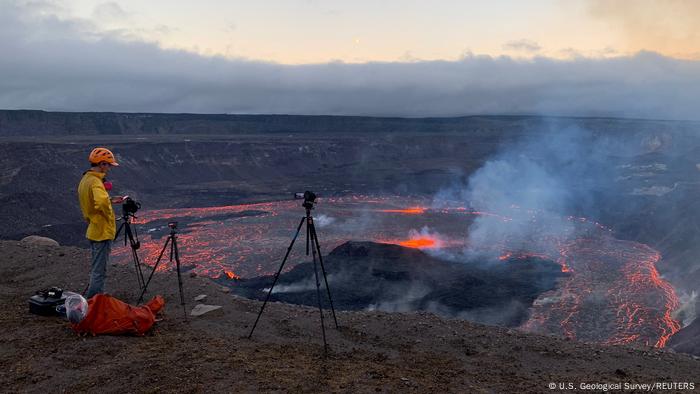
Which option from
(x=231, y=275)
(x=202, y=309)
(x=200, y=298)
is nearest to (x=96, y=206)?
(x=202, y=309)

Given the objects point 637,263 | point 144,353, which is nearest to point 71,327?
point 144,353

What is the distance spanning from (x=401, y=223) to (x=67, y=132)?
332 ft

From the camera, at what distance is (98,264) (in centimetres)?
780

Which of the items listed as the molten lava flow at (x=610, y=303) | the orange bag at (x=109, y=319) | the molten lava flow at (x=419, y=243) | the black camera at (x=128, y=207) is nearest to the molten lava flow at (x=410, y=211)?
the molten lava flow at (x=419, y=243)

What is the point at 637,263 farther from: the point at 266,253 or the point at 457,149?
the point at 457,149

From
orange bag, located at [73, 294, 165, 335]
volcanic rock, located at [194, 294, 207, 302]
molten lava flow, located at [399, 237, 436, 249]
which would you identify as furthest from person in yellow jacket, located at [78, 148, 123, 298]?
molten lava flow, located at [399, 237, 436, 249]

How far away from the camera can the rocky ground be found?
5.83 meters

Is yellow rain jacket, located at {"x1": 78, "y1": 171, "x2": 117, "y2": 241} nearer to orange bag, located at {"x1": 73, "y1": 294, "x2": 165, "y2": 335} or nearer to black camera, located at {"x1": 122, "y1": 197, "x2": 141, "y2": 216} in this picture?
black camera, located at {"x1": 122, "y1": 197, "x2": 141, "y2": 216}

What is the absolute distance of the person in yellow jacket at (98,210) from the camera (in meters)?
7.40

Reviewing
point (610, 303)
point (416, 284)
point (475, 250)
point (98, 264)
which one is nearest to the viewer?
point (98, 264)

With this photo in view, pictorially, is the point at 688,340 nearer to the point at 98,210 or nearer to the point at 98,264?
the point at 98,264

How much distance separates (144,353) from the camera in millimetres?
6422

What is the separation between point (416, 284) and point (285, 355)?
732 inches

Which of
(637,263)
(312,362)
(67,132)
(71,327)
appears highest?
(67,132)
